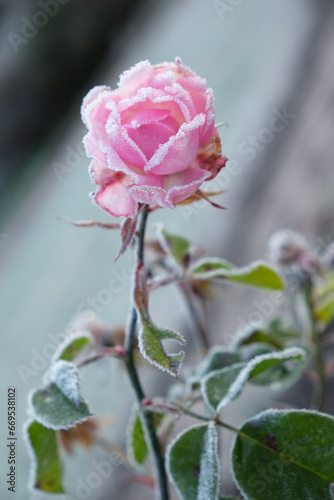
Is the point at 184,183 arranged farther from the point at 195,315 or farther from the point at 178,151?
the point at 195,315

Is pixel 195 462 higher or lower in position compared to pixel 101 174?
lower

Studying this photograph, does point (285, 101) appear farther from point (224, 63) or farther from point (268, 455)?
point (268, 455)

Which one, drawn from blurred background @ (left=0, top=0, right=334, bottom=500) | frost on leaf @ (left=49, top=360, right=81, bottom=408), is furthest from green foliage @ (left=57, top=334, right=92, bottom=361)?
blurred background @ (left=0, top=0, right=334, bottom=500)

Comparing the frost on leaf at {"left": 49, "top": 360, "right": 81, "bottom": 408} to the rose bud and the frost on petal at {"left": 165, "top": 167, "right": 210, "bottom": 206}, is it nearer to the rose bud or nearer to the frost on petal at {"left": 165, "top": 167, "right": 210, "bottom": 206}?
the frost on petal at {"left": 165, "top": 167, "right": 210, "bottom": 206}

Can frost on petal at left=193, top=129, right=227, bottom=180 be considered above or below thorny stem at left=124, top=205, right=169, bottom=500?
above

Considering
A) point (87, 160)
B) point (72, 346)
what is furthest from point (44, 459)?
point (87, 160)

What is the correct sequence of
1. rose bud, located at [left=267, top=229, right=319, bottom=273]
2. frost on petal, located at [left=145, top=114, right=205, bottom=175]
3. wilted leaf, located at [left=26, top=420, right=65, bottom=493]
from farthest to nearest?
rose bud, located at [left=267, top=229, right=319, bottom=273], wilted leaf, located at [left=26, top=420, right=65, bottom=493], frost on petal, located at [left=145, top=114, right=205, bottom=175]
